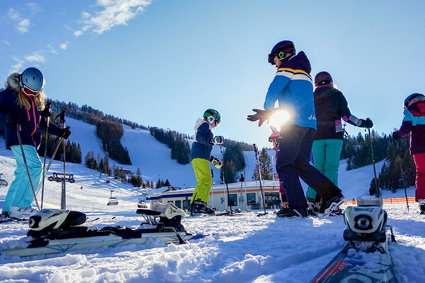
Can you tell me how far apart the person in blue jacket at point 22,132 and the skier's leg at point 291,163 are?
348 centimetres

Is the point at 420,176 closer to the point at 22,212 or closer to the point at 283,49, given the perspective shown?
the point at 283,49

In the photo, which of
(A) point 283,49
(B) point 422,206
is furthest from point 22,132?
(B) point 422,206

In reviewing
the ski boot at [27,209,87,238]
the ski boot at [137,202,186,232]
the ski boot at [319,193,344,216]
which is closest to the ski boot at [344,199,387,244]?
the ski boot at [137,202,186,232]

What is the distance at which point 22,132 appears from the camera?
479 centimetres

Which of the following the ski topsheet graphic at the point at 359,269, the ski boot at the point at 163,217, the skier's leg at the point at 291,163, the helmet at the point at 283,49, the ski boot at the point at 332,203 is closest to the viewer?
the ski topsheet graphic at the point at 359,269

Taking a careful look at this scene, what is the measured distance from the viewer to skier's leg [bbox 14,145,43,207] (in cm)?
457

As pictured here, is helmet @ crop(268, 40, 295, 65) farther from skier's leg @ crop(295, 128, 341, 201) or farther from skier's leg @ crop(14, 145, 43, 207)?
skier's leg @ crop(14, 145, 43, 207)

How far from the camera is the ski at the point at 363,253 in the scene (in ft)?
4.09

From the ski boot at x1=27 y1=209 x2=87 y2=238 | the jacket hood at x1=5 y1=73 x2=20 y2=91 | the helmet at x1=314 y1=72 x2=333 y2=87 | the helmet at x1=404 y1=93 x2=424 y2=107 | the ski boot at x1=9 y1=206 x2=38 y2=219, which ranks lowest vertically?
the ski boot at x1=9 y1=206 x2=38 y2=219

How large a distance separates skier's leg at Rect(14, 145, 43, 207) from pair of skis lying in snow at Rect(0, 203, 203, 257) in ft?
8.67

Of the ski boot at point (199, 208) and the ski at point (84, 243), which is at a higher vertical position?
the ski at point (84, 243)

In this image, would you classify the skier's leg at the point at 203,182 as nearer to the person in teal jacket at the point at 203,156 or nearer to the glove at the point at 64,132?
the person in teal jacket at the point at 203,156

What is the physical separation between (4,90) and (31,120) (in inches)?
21.9

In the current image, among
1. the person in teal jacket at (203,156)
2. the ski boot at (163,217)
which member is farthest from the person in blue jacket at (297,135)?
the person in teal jacket at (203,156)
